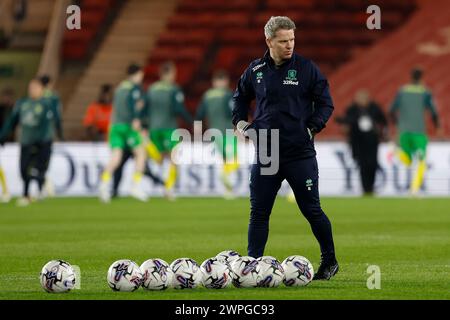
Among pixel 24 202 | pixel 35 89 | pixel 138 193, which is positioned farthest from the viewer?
pixel 138 193

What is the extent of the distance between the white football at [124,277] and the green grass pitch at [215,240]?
3.4 inches

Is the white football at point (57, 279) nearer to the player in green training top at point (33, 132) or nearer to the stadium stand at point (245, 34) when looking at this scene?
the player in green training top at point (33, 132)

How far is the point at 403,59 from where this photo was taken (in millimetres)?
30438

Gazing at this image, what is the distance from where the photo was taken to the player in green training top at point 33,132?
2244cm

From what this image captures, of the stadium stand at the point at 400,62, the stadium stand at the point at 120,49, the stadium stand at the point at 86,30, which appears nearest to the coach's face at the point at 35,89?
the stadium stand at the point at 120,49

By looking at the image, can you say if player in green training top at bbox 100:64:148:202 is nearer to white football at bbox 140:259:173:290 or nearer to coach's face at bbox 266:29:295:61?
coach's face at bbox 266:29:295:61

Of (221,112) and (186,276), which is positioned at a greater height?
(221,112)

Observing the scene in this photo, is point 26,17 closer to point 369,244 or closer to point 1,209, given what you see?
point 1,209

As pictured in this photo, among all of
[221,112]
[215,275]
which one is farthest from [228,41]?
[215,275]

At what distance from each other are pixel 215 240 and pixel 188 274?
5120mm

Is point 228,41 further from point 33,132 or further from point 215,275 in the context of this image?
point 215,275

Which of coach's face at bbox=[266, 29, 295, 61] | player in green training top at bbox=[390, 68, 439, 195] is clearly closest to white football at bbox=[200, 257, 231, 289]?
coach's face at bbox=[266, 29, 295, 61]

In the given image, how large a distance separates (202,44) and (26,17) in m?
4.86

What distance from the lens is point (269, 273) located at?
31.3 feet
